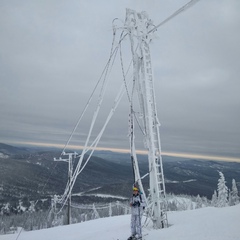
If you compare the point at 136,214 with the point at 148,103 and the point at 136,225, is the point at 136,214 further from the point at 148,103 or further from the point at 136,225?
the point at 148,103

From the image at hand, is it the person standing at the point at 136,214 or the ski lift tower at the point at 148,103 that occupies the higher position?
the ski lift tower at the point at 148,103

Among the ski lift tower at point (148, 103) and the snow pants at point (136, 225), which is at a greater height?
the ski lift tower at point (148, 103)

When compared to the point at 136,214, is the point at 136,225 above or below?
below

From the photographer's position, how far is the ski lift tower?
43.2 feet

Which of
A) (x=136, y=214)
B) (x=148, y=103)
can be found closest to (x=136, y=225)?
(x=136, y=214)

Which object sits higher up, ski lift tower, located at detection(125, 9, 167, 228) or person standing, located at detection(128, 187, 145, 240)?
ski lift tower, located at detection(125, 9, 167, 228)

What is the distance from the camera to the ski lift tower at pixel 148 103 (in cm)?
1317

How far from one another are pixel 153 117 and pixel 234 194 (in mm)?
57621

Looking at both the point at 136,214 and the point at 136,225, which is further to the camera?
the point at 136,214

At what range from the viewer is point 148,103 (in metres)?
13.6

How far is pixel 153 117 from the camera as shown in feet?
45.2

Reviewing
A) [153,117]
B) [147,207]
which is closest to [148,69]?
[153,117]

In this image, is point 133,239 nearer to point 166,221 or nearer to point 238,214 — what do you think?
point 166,221

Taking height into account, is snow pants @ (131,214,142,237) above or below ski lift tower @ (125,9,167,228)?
below
